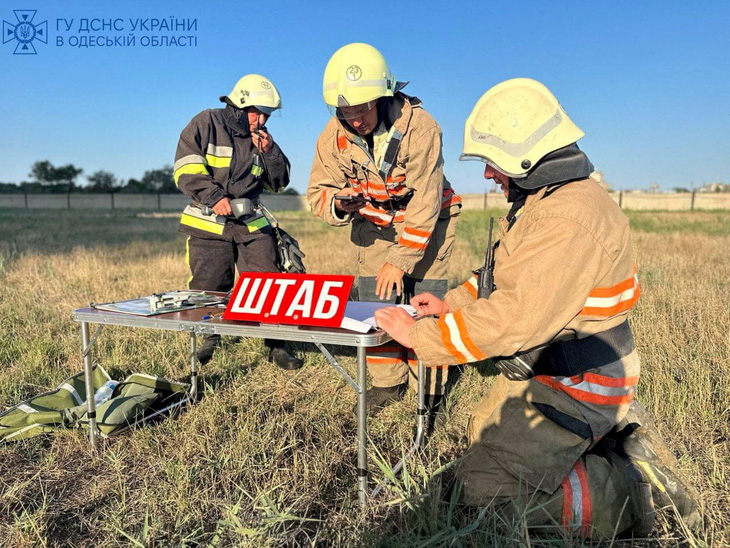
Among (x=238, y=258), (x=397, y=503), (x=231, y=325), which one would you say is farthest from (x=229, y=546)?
(x=238, y=258)

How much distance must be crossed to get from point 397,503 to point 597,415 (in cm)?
101

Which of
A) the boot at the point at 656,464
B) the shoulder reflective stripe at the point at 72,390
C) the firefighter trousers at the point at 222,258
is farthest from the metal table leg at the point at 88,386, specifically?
the boot at the point at 656,464

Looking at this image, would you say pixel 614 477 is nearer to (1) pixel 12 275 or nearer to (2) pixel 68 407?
(2) pixel 68 407

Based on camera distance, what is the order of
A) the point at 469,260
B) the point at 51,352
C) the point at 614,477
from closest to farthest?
the point at 614,477, the point at 51,352, the point at 469,260

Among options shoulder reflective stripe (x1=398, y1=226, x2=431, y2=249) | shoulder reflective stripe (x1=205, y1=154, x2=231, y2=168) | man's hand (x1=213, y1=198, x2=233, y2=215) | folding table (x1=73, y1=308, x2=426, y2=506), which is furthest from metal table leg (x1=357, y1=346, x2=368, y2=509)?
shoulder reflective stripe (x1=205, y1=154, x2=231, y2=168)

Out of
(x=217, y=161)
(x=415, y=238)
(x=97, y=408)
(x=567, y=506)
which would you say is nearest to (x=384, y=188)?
(x=415, y=238)

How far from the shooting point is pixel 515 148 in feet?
7.13

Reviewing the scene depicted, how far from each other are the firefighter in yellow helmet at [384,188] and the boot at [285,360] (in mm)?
896

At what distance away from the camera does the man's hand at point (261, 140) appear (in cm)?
475

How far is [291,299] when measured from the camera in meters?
2.52

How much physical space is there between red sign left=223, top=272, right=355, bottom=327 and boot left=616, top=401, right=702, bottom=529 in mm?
1644

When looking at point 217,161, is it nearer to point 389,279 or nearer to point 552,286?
point 389,279

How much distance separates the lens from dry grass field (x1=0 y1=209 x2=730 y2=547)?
85.7 inches

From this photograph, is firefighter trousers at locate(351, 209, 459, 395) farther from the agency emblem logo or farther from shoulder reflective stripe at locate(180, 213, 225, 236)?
shoulder reflective stripe at locate(180, 213, 225, 236)
